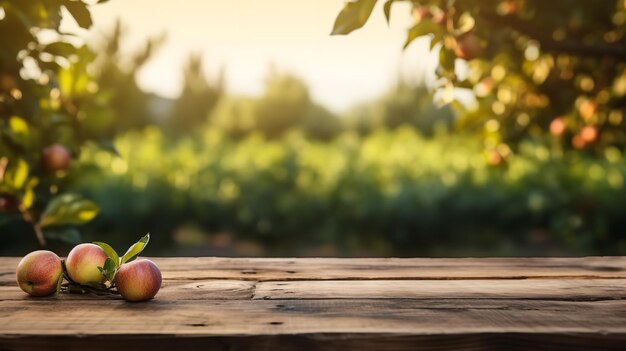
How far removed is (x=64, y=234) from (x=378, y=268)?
119cm

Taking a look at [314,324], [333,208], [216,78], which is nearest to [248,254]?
[333,208]

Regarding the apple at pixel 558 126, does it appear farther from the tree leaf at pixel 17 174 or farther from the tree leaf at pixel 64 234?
the tree leaf at pixel 17 174

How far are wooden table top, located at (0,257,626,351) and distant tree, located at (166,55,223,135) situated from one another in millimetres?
14436

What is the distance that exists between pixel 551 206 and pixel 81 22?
400 cm

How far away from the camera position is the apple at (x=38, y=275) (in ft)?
4.51

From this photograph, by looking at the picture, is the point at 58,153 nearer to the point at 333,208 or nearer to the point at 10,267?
the point at 10,267

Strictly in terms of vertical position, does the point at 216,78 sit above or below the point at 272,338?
above

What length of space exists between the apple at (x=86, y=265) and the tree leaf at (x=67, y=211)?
2.77ft

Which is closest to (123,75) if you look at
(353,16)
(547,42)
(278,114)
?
(278,114)

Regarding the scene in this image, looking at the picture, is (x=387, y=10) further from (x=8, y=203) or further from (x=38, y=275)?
(x=8, y=203)

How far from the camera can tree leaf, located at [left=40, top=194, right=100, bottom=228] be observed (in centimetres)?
227

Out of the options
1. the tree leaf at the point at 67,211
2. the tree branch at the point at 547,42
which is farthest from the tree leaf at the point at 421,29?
the tree leaf at the point at 67,211

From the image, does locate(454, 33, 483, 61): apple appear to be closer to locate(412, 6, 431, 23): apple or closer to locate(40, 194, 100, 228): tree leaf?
locate(412, 6, 431, 23): apple

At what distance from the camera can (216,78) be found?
17.1m
